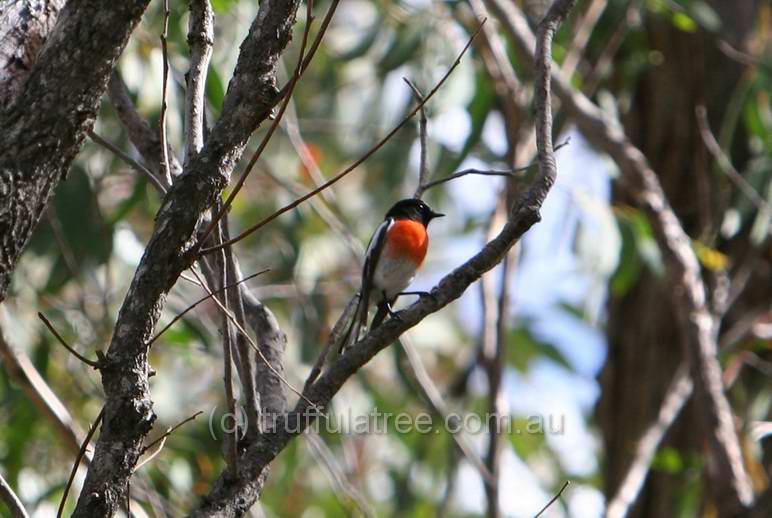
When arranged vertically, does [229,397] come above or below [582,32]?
below

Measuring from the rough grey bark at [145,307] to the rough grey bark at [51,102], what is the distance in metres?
0.22

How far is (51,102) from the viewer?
5.63 ft

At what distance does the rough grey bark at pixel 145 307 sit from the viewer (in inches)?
63.9

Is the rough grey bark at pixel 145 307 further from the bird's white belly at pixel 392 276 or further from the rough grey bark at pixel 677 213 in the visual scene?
the rough grey bark at pixel 677 213

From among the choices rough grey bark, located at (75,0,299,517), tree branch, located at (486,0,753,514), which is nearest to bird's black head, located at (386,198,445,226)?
tree branch, located at (486,0,753,514)

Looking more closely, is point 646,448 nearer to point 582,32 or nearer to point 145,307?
point 582,32

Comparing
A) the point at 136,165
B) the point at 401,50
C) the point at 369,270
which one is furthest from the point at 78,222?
the point at 136,165

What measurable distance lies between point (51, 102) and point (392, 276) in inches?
90.2

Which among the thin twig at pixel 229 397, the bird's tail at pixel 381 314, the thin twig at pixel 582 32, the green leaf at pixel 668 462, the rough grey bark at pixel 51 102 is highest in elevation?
the thin twig at pixel 582 32

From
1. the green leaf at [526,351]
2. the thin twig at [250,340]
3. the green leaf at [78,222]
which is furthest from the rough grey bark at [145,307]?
the green leaf at [526,351]

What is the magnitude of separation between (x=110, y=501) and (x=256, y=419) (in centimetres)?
40

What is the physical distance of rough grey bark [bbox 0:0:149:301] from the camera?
1688 mm

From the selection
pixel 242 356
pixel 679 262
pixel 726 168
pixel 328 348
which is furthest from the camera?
pixel 726 168

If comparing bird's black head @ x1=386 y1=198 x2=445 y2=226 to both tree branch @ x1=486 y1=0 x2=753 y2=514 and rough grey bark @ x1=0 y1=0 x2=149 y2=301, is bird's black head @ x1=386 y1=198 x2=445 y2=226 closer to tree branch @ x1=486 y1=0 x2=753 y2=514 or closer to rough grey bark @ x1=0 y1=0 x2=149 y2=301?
tree branch @ x1=486 y1=0 x2=753 y2=514
